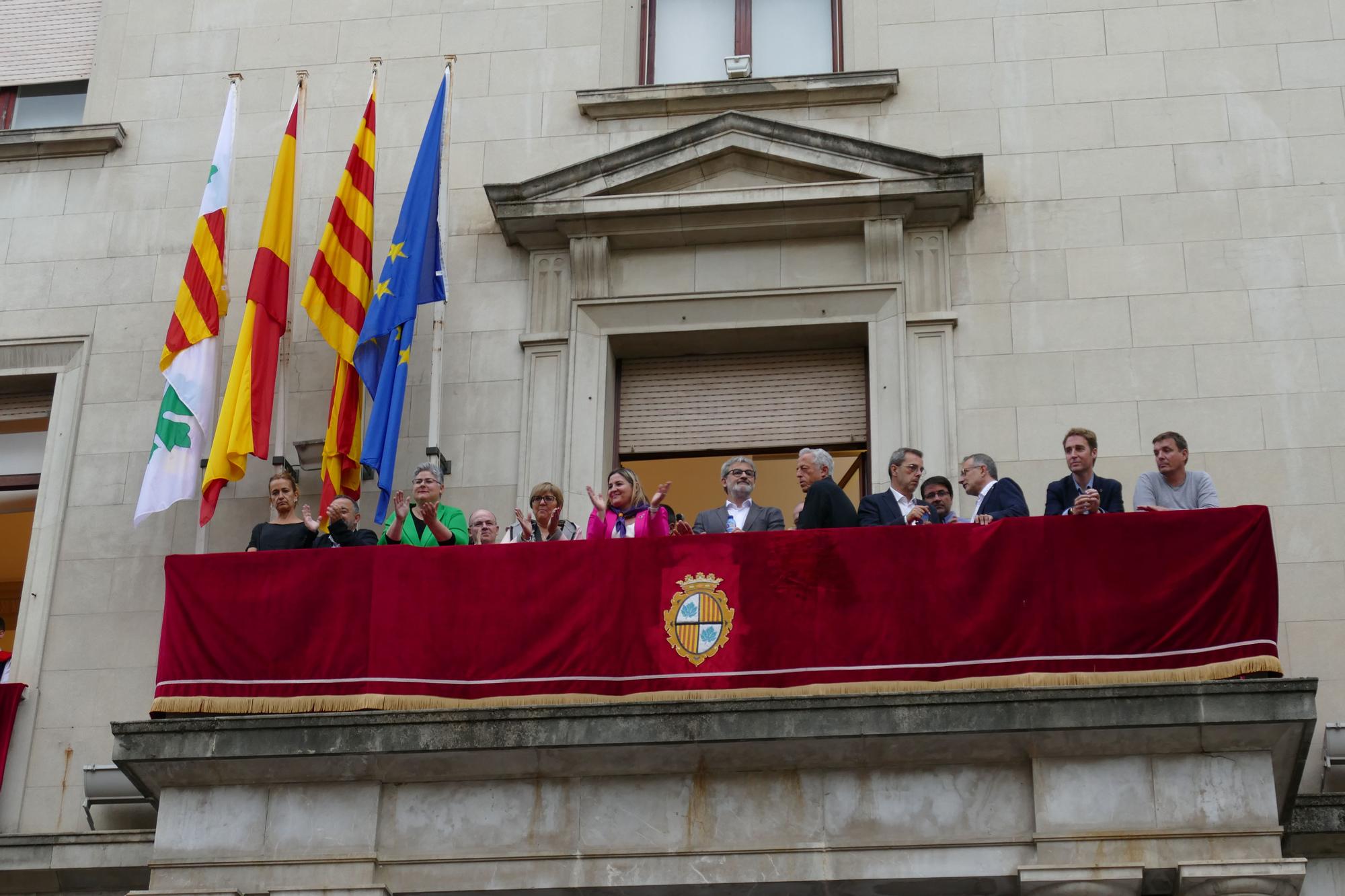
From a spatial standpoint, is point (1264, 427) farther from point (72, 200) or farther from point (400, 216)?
point (72, 200)

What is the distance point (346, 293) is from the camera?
16.3 metres

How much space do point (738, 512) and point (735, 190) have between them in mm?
3779

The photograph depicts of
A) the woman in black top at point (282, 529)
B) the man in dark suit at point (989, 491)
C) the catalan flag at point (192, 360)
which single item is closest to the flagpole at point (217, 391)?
the catalan flag at point (192, 360)

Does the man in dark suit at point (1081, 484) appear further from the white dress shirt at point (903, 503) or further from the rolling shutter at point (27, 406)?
the rolling shutter at point (27, 406)

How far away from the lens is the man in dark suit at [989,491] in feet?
42.6

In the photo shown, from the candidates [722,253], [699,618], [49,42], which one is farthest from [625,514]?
[49,42]

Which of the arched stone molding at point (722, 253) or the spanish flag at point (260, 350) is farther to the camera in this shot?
the arched stone molding at point (722, 253)

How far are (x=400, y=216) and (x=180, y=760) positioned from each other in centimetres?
567

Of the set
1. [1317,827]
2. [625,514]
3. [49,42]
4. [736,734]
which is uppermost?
[49,42]

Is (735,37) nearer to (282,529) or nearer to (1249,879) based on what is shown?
(282,529)

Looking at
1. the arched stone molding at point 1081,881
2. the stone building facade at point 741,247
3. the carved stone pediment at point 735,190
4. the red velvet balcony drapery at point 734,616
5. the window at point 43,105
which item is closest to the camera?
the arched stone molding at point 1081,881

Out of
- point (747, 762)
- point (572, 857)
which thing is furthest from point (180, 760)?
point (747, 762)

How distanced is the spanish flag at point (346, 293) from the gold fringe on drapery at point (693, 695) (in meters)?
2.77

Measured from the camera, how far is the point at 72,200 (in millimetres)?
17734
